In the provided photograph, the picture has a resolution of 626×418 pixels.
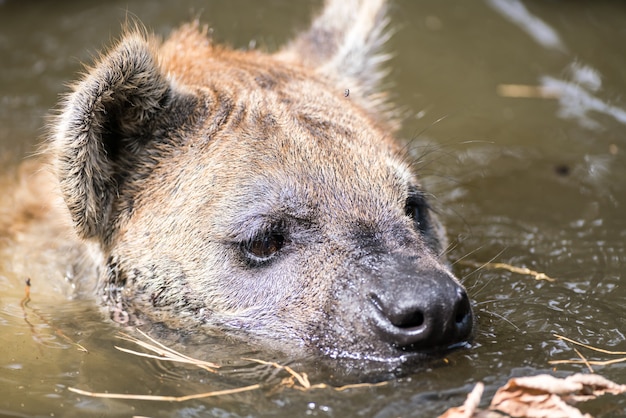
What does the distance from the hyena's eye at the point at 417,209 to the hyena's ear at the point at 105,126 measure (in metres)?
1.33

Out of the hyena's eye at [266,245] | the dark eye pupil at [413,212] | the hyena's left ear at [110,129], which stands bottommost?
the hyena's eye at [266,245]

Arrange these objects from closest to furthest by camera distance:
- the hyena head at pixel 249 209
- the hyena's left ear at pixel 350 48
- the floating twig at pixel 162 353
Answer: the hyena head at pixel 249 209, the floating twig at pixel 162 353, the hyena's left ear at pixel 350 48

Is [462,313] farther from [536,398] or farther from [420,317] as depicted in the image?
[536,398]

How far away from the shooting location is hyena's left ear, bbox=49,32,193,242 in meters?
4.28

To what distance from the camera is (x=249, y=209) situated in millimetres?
4195

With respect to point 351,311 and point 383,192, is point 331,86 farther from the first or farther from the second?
point 351,311

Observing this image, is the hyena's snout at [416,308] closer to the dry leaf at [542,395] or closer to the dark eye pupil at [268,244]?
the dry leaf at [542,395]

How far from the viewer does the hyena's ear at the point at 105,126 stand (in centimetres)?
427

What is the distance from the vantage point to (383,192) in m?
4.32

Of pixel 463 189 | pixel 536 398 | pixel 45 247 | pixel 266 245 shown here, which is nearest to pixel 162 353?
pixel 266 245

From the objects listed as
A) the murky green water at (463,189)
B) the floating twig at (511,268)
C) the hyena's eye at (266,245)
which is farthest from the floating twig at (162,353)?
the floating twig at (511,268)

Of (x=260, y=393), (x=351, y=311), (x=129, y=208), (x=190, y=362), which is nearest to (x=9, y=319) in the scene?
(x=129, y=208)

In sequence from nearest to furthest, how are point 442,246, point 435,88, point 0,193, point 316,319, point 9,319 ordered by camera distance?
1. point 316,319
2. point 9,319
3. point 442,246
4. point 0,193
5. point 435,88

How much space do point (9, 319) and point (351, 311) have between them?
188 cm
